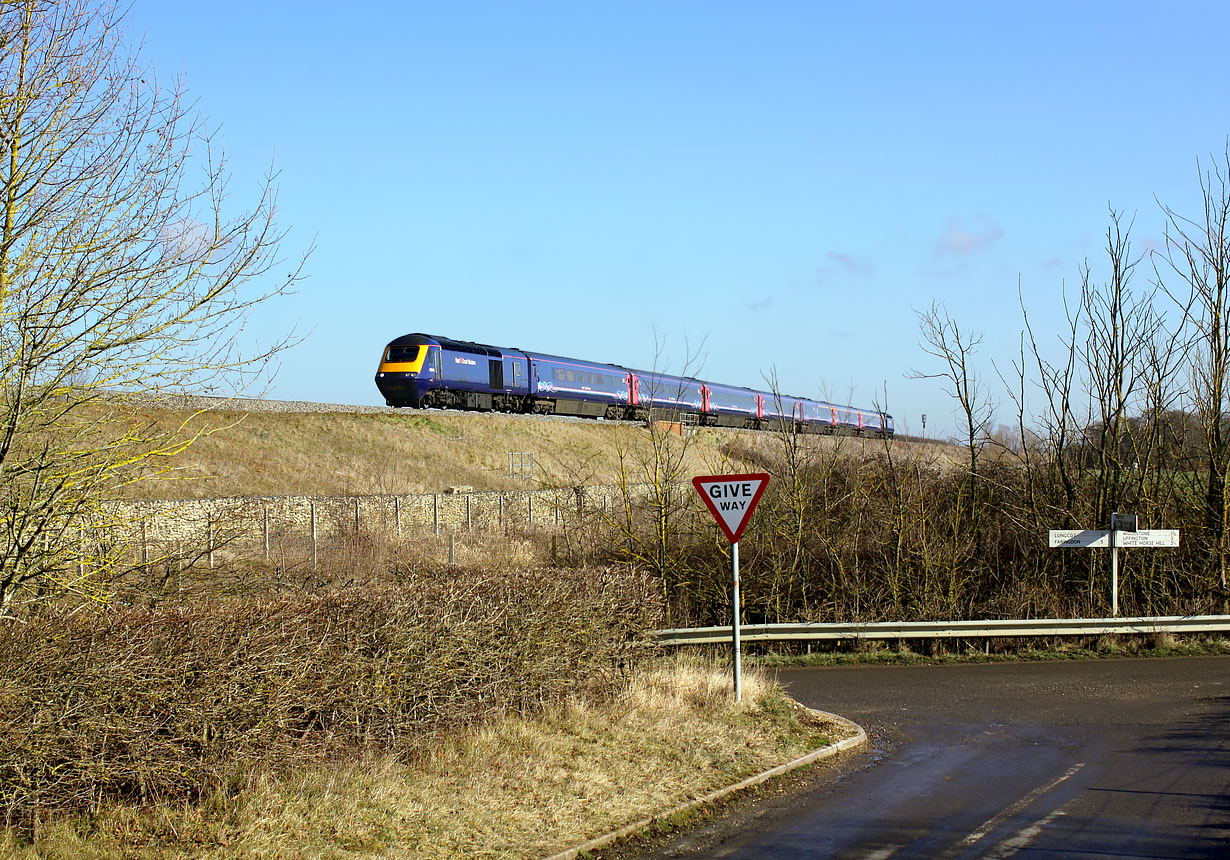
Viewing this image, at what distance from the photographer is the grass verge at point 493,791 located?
19.9ft

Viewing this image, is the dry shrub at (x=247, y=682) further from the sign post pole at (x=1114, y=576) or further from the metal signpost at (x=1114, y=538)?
the sign post pole at (x=1114, y=576)

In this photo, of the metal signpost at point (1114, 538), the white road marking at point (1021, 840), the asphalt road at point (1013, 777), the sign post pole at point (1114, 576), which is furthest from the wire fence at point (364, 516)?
the white road marking at point (1021, 840)

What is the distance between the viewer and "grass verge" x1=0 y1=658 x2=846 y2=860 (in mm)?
6078

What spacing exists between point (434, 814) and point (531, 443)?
4197cm

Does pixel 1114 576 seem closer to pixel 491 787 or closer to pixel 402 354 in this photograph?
pixel 491 787

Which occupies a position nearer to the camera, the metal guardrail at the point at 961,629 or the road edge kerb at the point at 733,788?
the road edge kerb at the point at 733,788

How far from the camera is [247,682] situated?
6.72 meters

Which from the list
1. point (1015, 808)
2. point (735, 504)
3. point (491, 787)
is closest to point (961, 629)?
point (735, 504)

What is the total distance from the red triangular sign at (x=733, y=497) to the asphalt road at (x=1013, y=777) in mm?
2599

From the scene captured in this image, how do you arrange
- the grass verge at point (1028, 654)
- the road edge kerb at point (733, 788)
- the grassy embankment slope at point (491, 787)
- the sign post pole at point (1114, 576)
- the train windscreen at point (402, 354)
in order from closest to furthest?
the grassy embankment slope at point (491, 787)
the road edge kerb at point (733, 788)
the grass verge at point (1028, 654)
the sign post pole at point (1114, 576)
the train windscreen at point (402, 354)

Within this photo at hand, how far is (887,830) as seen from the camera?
7.44 m

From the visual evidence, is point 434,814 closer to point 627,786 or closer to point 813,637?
point 627,786

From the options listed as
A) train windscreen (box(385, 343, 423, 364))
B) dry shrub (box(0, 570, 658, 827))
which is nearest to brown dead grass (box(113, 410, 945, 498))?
train windscreen (box(385, 343, 423, 364))

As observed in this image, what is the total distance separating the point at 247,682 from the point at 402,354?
34103mm
